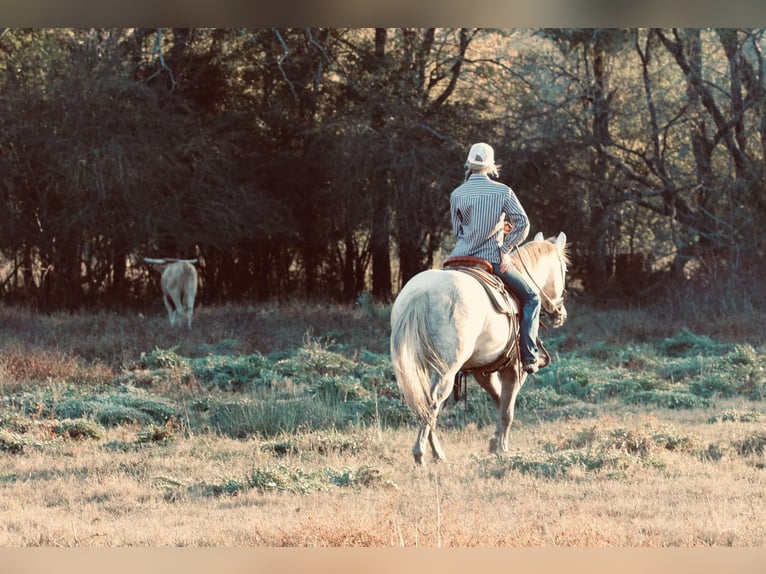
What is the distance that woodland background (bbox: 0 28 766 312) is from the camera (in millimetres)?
20594

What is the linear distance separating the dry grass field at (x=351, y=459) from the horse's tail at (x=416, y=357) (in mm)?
529

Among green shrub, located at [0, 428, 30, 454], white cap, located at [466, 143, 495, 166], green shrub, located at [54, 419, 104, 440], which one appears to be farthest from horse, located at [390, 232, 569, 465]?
green shrub, located at [0, 428, 30, 454]

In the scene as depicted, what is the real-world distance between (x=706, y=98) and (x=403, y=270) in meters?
6.89

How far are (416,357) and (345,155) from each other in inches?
530

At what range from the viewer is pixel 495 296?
8.22m

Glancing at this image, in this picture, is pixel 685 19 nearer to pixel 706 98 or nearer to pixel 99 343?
pixel 99 343

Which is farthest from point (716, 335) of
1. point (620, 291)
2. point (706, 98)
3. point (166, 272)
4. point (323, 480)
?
point (323, 480)

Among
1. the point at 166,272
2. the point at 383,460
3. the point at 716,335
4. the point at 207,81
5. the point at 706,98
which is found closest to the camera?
the point at 383,460

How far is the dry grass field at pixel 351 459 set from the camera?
638 centimetres

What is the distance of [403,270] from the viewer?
22297mm

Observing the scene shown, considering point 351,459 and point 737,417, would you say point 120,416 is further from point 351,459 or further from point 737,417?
point 737,417

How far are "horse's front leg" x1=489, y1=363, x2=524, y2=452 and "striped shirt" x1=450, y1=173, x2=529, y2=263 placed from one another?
0.96 m

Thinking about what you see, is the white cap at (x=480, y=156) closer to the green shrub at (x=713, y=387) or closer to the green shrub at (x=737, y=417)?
the green shrub at (x=737, y=417)

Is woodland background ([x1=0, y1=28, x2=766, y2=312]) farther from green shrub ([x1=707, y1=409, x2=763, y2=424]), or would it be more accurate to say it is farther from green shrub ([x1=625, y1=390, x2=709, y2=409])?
green shrub ([x1=707, y1=409, x2=763, y2=424])
